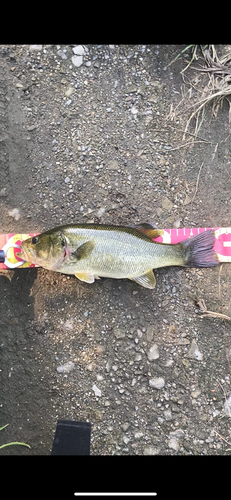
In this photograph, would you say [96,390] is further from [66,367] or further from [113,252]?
[113,252]

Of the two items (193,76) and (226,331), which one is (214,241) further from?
(193,76)

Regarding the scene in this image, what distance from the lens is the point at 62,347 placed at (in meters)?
3.26

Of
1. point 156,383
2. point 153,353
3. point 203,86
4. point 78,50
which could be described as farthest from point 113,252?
point 78,50

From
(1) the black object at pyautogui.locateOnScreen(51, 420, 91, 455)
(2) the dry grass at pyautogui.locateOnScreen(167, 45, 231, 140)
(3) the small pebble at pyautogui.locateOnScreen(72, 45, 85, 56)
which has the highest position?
(3) the small pebble at pyautogui.locateOnScreen(72, 45, 85, 56)

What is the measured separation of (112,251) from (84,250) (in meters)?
0.25

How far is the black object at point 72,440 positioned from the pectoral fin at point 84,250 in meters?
1.46

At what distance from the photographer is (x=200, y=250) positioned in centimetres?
314

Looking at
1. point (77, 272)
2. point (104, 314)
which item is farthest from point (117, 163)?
point (104, 314)

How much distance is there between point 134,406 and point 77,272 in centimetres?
140

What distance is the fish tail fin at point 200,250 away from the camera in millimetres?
3127

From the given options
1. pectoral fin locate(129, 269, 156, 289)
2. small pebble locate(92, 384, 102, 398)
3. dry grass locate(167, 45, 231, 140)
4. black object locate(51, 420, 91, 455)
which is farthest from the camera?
dry grass locate(167, 45, 231, 140)

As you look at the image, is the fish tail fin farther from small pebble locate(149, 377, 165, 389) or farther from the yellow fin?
small pebble locate(149, 377, 165, 389)

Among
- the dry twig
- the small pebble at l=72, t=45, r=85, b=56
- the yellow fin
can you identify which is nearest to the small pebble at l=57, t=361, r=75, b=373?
the yellow fin

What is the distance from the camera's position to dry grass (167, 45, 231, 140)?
3.43 metres
